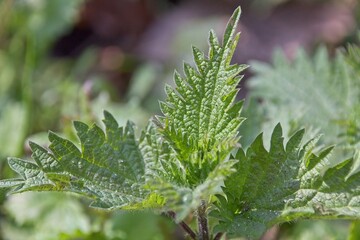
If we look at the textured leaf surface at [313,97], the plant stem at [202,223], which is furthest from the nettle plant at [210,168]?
the textured leaf surface at [313,97]

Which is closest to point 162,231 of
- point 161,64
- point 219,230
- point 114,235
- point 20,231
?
point 114,235

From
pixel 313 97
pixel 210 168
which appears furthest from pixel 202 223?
pixel 313 97

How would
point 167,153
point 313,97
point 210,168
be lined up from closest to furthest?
point 210,168 → point 167,153 → point 313,97

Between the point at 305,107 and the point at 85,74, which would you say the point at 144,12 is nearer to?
the point at 85,74

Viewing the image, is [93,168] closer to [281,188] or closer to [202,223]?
[202,223]

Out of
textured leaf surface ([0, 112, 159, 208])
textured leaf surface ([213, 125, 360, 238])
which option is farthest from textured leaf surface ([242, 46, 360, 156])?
textured leaf surface ([0, 112, 159, 208])

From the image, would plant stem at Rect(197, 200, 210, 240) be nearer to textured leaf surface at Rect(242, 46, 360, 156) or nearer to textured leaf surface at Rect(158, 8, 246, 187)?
textured leaf surface at Rect(158, 8, 246, 187)

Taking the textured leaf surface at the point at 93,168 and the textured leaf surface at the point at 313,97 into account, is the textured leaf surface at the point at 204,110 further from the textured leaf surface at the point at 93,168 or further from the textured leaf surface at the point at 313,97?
the textured leaf surface at the point at 313,97
